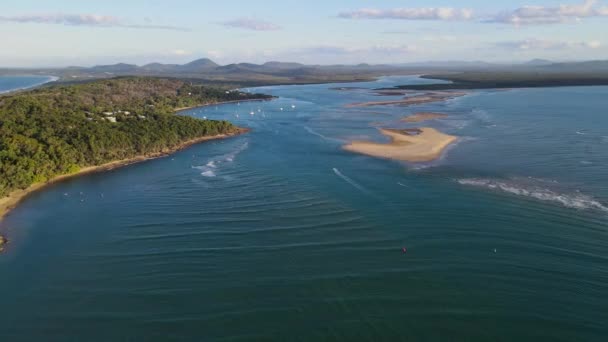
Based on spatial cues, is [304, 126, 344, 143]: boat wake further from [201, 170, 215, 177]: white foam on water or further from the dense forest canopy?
[201, 170, 215, 177]: white foam on water

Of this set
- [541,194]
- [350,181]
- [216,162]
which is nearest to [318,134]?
[216,162]

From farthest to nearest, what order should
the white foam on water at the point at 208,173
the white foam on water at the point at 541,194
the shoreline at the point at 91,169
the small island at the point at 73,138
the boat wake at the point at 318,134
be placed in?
the boat wake at the point at 318,134 → the white foam on water at the point at 208,173 → the small island at the point at 73,138 → the shoreline at the point at 91,169 → the white foam on water at the point at 541,194

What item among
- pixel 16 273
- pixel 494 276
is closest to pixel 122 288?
pixel 16 273

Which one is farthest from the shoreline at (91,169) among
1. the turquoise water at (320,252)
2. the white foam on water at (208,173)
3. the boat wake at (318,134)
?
the white foam on water at (208,173)

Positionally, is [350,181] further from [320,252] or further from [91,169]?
[91,169]

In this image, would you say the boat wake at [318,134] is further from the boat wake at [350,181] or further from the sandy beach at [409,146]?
the boat wake at [350,181]

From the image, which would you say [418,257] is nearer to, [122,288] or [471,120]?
[122,288]

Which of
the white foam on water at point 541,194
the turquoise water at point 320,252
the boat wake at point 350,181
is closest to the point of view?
the turquoise water at point 320,252
